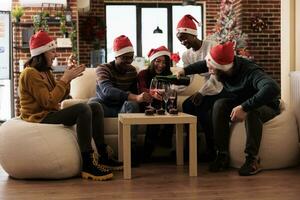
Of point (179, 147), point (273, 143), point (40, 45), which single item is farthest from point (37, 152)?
point (273, 143)

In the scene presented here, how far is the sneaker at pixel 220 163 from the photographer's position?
3.24 m

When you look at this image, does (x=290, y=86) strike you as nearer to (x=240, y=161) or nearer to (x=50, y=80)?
(x=240, y=161)

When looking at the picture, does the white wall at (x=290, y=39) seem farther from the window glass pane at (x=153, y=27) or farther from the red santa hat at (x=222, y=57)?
the window glass pane at (x=153, y=27)

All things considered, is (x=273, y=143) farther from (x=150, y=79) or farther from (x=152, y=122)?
(x=150, y=79)

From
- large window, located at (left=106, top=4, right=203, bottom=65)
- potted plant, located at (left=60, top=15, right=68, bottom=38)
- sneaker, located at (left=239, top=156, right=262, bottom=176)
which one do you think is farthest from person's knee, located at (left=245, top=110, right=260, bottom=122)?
large window, located at (left=106, top=4, right=203, bottom=65)

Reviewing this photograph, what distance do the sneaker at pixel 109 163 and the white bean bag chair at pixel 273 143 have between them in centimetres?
81

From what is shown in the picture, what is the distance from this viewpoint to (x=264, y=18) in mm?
7289

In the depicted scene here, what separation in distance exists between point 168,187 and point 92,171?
1.76ft

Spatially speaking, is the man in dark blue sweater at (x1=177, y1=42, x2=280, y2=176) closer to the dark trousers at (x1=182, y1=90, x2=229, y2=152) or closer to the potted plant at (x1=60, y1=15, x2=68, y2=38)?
the dark trousers at (x1=182, y1=90, x2=229, y2=152)

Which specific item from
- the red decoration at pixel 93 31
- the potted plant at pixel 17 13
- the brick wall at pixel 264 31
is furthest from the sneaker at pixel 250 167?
the red decoration at pixel 93 31

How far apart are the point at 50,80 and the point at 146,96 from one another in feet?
2.35

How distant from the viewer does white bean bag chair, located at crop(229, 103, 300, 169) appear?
10.6 ft

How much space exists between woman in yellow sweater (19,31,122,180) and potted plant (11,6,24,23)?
13.6ft

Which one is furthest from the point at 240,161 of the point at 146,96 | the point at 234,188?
the point at 146,96
